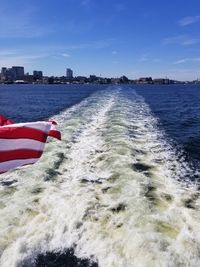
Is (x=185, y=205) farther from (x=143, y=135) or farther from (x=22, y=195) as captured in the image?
(x=143, y=135)

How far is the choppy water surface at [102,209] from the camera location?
7645 mm

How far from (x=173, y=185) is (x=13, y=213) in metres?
5.74

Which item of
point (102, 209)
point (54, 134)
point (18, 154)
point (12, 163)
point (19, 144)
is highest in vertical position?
point (54, 134)

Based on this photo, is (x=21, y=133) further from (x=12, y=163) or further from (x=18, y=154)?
(x=12, y=163)

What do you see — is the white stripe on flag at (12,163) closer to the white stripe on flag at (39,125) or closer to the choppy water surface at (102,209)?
the white stripe on flag at (39,125)

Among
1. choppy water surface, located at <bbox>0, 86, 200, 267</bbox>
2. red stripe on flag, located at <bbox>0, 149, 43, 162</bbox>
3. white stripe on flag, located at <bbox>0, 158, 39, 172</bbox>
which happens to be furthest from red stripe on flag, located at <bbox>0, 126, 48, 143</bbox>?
choppy water surface, located at <bbox>0, 86, 200, 267</bbox>

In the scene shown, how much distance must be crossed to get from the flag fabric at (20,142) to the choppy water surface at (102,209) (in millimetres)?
2483

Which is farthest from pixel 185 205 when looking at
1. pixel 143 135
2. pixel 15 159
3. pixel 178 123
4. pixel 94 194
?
pixel 178 123

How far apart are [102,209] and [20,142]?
4.30 metres

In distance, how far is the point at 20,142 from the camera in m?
6.42

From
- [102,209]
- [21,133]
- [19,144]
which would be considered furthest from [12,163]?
[102,209]

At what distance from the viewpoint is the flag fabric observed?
622 cm

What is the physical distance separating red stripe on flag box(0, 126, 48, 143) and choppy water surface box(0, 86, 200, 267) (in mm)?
2858

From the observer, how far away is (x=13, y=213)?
30.8 ft
